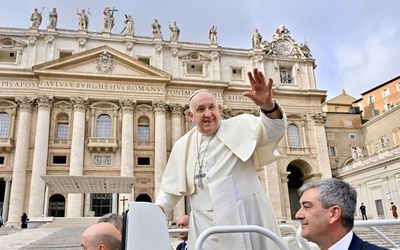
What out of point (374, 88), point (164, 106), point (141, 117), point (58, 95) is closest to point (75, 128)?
point (58, 95)

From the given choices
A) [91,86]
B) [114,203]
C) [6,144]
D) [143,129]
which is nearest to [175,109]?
[143,129]

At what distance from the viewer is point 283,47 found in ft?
120

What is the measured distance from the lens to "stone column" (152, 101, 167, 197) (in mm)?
27795

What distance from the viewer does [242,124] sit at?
3070 millimetres

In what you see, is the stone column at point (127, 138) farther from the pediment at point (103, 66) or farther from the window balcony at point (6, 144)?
the window balcony at point (6, 144)

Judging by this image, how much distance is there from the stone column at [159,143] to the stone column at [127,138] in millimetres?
1897

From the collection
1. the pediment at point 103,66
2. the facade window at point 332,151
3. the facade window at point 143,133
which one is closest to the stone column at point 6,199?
the pediment at point 103,66

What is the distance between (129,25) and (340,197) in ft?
106

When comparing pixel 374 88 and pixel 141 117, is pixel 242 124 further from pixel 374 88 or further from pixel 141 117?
pixel 374 88

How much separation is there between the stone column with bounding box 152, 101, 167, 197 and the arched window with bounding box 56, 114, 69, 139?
713 centimetres

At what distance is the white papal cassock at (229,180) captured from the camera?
267cm

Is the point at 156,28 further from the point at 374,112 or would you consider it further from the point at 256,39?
the point at 374,112

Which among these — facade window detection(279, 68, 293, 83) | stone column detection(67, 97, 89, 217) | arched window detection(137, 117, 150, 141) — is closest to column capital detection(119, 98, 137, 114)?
arched window detection(137, 117, 150, 141)

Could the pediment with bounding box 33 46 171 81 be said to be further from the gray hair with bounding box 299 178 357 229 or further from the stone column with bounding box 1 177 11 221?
Result: the gray hair with bounding box 299 178 357 229
